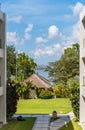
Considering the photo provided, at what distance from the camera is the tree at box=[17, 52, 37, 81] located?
60125 millimetres

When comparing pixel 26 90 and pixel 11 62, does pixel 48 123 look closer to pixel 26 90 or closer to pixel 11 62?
pixel 26 90

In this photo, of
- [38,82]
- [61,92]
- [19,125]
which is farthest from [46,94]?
[19,125]

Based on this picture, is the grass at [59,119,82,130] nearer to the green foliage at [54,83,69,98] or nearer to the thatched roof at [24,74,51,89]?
the green foliage at [54,83,69,98]

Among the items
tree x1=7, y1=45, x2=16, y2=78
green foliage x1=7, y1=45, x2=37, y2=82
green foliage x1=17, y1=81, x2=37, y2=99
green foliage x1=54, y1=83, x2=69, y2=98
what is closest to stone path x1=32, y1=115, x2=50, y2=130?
green foliage x1=17, y1=81, x2=37, y2=99

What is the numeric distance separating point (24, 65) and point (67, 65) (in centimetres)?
792

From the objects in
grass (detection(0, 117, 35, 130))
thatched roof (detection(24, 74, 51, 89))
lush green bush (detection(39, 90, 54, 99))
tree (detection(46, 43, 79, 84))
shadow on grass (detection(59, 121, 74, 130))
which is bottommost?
shadow on grass (detection(59, 121, 74, 130))

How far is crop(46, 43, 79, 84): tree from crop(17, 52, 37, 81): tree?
4.21 m

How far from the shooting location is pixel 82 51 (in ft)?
86.0

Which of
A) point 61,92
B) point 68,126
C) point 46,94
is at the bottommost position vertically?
point 68,126

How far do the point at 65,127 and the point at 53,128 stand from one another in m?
0.92

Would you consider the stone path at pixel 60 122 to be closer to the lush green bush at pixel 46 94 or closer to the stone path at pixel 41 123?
the stone path at pixel 41 123

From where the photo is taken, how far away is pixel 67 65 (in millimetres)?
57500

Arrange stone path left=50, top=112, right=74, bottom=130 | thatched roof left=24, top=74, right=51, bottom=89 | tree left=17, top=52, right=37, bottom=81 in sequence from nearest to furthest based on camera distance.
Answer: stone path left=50, top=112, right=74, bottom=130, thatched roof left=24, top=74, right=51, bottom=89, tree left=17, top=52, right=37, bottom=81

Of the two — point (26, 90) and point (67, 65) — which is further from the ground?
point (67, 65)
